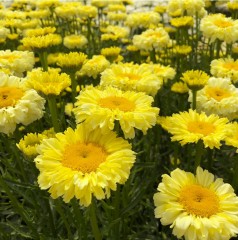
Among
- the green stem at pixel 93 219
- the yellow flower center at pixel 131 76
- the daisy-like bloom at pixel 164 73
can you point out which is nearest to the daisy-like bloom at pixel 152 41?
the daisy-like bloom at pixel 164 73

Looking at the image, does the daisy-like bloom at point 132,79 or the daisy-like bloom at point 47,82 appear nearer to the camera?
the daisy-like bloom at point 47,82

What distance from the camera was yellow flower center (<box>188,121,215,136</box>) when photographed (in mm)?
1693

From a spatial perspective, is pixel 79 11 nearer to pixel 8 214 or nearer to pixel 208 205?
pixel 8 214

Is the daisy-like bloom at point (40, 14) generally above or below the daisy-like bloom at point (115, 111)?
below

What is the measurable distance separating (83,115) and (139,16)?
2855 millimetres

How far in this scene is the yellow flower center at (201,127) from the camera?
1.69 m

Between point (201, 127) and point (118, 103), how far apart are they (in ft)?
1.43

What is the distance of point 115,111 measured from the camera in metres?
1.41

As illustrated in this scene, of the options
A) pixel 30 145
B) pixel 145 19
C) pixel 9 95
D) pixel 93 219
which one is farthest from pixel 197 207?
pixel 145 19

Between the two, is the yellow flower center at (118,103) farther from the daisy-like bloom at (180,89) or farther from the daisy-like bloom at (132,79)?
the daisy-like bloom at (180,89)

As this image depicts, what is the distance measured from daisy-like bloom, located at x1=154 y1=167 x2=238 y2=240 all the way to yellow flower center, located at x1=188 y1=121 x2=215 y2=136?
219 mm

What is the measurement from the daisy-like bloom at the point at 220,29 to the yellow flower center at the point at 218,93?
90 centimetres

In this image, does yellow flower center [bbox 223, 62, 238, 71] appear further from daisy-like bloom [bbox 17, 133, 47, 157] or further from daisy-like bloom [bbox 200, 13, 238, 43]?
daisy-like bloom [bbox 17, 133, 47, 157]

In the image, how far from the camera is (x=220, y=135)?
164cm
